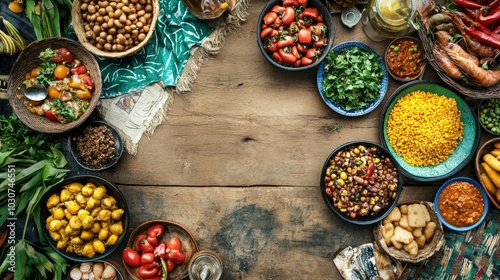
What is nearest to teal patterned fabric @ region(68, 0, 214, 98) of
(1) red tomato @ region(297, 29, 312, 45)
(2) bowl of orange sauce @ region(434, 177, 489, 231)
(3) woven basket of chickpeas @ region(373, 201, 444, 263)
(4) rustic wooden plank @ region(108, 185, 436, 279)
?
(1) red tomato @ region(297, 29, 312, 45)

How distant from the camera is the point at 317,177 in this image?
3.09 metres

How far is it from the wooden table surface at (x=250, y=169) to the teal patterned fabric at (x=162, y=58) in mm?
174

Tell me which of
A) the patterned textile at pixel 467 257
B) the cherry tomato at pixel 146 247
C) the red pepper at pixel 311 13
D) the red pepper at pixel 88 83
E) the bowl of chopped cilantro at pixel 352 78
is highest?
the red pepper at pixel 311 13

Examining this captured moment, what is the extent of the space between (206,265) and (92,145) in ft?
3.45

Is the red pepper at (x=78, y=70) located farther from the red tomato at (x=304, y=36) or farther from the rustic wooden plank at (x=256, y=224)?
the red tomato at (x=304, y=36)

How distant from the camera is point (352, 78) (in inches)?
115

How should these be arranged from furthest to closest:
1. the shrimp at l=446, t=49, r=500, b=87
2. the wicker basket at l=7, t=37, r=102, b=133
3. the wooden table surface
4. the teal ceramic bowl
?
the wooden table surface
the teal ceramic bowl
the wicker basket at l=7, t=37, r=102, b=133
the shrimp at l=446, t=49, r=500, b=87

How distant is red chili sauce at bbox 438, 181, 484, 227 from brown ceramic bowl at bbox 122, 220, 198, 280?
5.42 ft

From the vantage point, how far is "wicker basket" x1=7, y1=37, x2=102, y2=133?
2832mm

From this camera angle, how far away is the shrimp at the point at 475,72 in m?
2.72

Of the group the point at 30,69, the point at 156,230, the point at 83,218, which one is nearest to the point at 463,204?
the point at 156,230

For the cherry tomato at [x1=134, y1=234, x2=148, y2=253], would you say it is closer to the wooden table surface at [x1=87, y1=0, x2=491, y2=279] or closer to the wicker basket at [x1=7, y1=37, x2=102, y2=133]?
the wooden table surface at [x1=87, y1=0, x2=491, y2=279]

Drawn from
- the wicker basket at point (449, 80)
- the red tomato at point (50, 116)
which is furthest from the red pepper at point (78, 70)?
the wicker basket at point (449, 80)

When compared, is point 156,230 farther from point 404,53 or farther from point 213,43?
point 404,53
